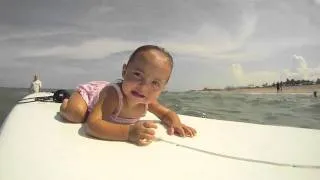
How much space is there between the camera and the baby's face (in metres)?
1.12

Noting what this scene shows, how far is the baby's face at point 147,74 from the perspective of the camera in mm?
1123

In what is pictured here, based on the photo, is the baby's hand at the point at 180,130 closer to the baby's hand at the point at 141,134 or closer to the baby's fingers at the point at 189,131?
the baby's fingers at the point at 189,131

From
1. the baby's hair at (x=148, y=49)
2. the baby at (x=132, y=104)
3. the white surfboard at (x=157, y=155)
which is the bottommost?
the white surfboard at (x=157, y=155)

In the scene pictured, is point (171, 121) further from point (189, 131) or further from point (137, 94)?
point (137, 94)

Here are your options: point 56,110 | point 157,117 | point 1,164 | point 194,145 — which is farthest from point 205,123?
point 1,164

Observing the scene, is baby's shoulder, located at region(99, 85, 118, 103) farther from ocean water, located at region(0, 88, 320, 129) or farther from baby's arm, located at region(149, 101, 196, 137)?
ocean water, located at region(0, 88, 320, 129)

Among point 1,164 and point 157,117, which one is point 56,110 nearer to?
point 157,117

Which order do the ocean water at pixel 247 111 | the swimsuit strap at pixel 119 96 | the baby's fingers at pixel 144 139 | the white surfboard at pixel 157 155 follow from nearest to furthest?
the white surfboard at pixel 157 155 < the baby's fingers at pixel 144 139 < the swimsuit strap at pixel 119 96 < the ocean water at pixel 247 111

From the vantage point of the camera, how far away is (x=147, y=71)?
1.12 meters

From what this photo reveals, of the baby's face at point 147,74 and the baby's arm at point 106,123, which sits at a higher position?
the baby's face at point 147,74

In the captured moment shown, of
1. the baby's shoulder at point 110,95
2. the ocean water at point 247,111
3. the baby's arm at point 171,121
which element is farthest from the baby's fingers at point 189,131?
the ocean water at point 247,111

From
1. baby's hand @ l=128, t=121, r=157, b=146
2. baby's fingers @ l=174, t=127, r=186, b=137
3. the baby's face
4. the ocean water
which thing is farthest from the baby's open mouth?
the ocean water

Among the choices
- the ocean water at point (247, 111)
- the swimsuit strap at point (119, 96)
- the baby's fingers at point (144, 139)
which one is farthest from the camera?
the ocean water at point (247, 111)

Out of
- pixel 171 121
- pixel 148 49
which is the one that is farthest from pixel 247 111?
pixel 148 49
